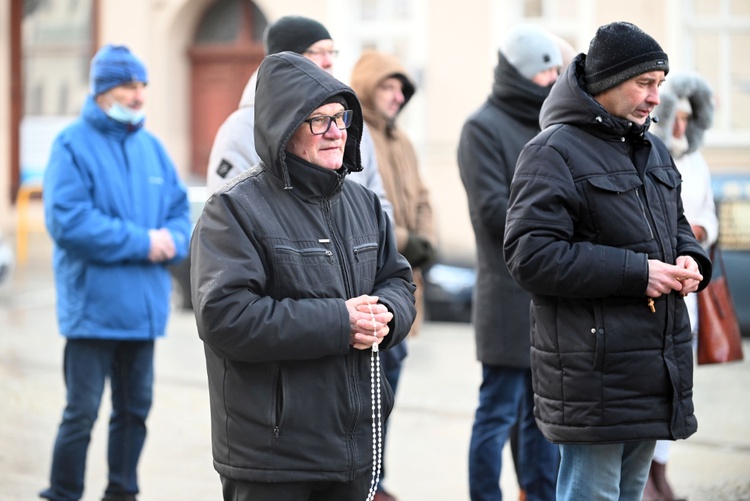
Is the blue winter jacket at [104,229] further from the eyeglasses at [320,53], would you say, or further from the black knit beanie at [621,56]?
the black knit beanie at [621,56]

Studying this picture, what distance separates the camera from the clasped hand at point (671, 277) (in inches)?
149

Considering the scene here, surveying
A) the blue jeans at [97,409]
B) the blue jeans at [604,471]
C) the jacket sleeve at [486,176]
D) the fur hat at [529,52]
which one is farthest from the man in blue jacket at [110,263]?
the blue jeans at [604,471]

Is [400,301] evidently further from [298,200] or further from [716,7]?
[716,7]

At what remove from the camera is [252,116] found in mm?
4891

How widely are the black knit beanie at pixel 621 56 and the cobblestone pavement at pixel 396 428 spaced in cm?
256

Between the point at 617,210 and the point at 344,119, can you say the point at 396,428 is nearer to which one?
the point at 617,210

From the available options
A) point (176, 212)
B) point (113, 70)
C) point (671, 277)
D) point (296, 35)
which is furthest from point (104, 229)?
point (671, 277)

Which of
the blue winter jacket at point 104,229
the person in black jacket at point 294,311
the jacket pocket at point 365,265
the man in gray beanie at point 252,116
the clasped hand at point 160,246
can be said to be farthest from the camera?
the clasped hand at point 160,246

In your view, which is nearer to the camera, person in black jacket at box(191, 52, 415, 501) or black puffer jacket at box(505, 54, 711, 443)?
person in black jacket at box(191, 52, 415, 501)

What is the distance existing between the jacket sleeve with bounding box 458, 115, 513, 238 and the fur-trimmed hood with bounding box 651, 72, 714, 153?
3.04 ft

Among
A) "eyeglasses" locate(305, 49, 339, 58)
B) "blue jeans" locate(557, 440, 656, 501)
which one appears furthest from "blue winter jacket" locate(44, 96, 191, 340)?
"blue jeans" locate(557, 440, 656, 501)

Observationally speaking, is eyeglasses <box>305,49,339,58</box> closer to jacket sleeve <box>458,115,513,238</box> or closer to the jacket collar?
jacket sleeve <box>458,115,513,238</box>

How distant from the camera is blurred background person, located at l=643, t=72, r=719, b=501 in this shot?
5520mm

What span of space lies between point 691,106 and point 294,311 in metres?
3.06
